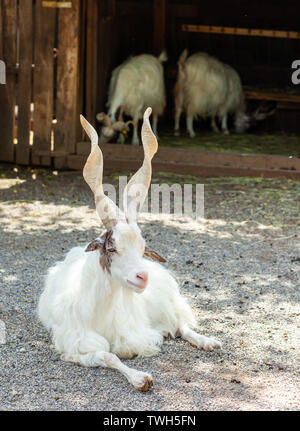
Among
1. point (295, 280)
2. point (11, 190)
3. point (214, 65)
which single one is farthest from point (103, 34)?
point (295, 280)

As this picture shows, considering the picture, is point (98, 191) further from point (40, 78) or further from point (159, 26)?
point (159, 26)

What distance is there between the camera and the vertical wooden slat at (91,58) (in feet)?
32.3

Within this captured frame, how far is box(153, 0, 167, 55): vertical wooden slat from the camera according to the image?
39.8 feet

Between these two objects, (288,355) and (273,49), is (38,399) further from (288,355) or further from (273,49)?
(273,49)

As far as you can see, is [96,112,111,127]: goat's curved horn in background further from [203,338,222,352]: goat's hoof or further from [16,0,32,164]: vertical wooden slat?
[203,338,222,352]: goat's hoof

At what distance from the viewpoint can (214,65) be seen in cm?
1188

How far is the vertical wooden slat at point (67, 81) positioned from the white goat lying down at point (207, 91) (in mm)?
2276

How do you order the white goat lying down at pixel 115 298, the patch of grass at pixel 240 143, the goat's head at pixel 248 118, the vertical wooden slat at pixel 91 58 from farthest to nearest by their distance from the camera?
the goat's head at pixel 248 118, the patch of grass at pixel 240 143, the vertical wooden slat at pixel 91 58, the white goat lying down at pixel 115 298

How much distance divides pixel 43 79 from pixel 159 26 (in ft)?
Answer: 10.2

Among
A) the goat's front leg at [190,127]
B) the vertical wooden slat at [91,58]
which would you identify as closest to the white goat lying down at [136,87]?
the vertical wooden slat at [91,58]

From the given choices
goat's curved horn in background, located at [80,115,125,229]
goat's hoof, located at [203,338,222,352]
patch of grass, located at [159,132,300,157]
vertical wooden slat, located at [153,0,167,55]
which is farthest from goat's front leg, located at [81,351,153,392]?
vertical wooden slat, located at [153,0,167,55]

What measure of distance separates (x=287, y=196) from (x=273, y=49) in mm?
5419

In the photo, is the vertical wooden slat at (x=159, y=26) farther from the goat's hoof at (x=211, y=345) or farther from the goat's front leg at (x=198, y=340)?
the goat's hoof at (x=211, y=345)

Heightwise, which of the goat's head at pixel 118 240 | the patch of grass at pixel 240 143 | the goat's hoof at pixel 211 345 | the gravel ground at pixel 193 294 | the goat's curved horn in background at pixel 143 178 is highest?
the goat's curved horn in background at pixel 143 178
